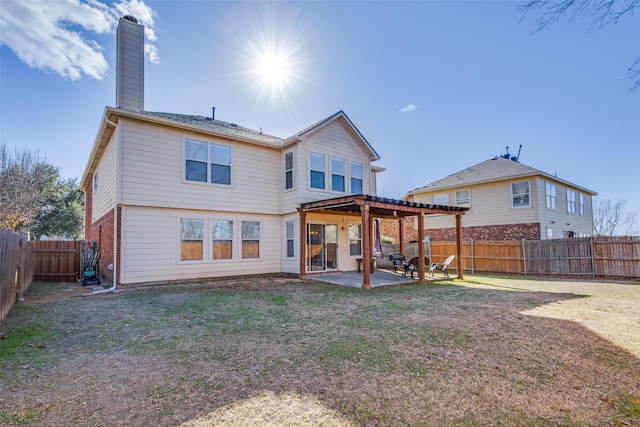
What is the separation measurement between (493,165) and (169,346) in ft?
69.0

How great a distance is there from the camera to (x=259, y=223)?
12656 mm

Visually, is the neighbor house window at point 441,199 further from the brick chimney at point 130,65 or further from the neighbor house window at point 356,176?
the brick chimney at point 130,65

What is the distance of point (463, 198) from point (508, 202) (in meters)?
2.69

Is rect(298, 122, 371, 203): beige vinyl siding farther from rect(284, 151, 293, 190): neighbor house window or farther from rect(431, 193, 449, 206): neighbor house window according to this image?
rect(431, 193, 449, 206): neighbor house window

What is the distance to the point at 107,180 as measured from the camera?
11.9 meters

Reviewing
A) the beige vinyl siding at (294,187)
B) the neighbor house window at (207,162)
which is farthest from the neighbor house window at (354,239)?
the neighbor house window at (207,162)

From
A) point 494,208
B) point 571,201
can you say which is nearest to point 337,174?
point 494,208

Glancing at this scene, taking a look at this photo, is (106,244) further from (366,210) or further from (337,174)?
(366,210)

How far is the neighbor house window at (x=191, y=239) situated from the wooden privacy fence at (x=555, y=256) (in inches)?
480

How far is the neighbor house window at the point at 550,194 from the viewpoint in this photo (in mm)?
17877

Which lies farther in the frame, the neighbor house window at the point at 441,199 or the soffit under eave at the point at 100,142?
the neighbor house window at the point at 441,199

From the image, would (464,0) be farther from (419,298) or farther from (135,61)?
(135,61)

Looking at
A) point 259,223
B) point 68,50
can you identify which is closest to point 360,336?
point 259,223

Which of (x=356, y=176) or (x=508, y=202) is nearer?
(x=356, y=176)
